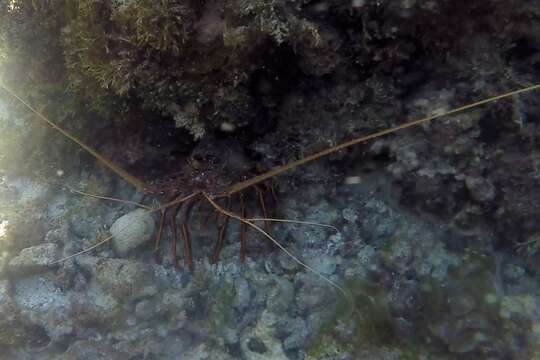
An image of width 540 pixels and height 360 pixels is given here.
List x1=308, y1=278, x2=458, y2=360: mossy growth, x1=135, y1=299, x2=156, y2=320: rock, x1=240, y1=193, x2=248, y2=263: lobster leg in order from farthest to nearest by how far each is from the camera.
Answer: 1. x1=135, y1=299, x2=156, y2=320: rock
2. x1=240, y1=193, x2=248, y2=263: lobster leg
3. x1=308, y1=278, x2=458, y2=360: mossy growth

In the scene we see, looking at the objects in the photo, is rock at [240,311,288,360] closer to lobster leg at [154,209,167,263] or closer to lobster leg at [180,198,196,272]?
lobster leg at [180,198,196,272]

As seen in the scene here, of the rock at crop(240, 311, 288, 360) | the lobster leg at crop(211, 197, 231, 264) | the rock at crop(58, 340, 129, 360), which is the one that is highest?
the lobster leg at crop(211, 197, 231, 264)

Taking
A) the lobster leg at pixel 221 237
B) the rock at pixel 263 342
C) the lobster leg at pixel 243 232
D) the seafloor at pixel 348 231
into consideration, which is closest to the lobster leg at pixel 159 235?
the seafloor at pixel 348 231

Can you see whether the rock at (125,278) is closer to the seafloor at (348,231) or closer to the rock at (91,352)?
the seafloor at (348,231)

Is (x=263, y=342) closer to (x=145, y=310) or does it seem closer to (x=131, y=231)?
(x=145, y=310)

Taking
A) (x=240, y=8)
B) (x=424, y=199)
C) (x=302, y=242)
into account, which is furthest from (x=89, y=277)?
(x=424, y=199)

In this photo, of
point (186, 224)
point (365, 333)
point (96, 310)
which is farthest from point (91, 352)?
point (365, 333)

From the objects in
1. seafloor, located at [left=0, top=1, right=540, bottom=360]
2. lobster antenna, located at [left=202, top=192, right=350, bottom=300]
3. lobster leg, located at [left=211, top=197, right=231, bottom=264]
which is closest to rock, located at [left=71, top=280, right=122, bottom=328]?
seafloor, located at [left=0, top=1, right=540, bottom=360]
